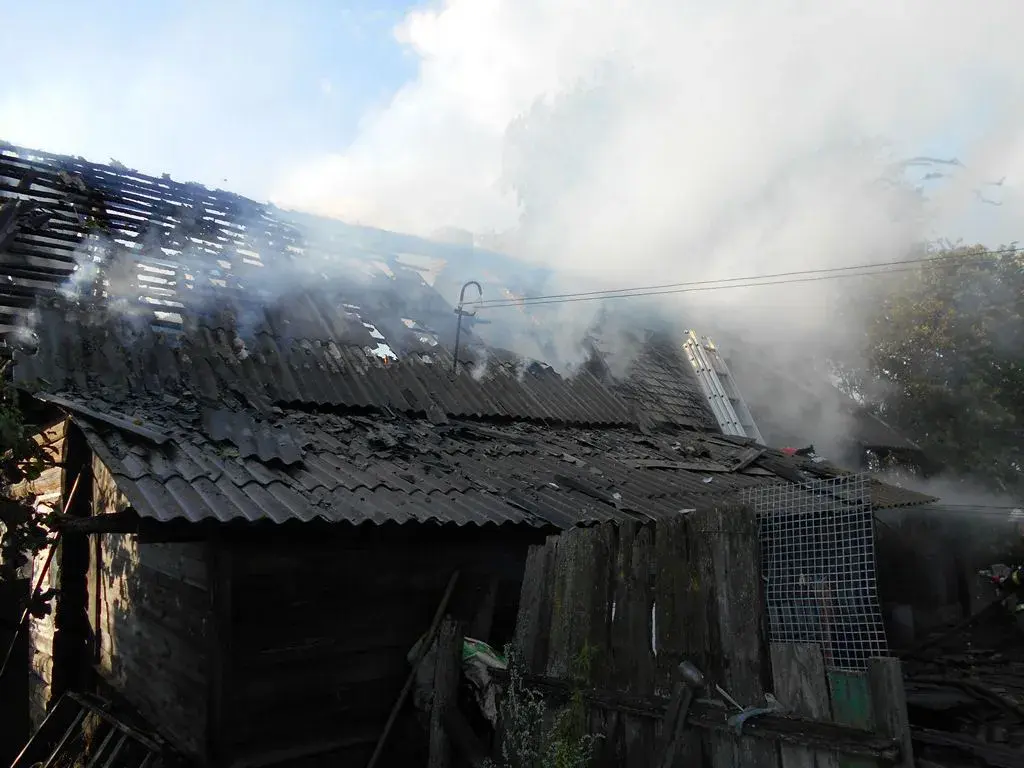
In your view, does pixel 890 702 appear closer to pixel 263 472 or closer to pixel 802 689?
pixel 802 689

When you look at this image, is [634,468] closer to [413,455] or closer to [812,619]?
[413,455]

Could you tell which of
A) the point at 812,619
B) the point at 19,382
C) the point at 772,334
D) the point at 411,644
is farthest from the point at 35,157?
the point at 772,334

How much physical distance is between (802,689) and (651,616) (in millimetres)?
885

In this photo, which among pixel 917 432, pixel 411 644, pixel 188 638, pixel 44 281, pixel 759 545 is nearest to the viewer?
pixel 759 545

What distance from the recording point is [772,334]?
16.6 m

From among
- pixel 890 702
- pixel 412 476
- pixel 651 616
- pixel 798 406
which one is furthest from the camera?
pixel 798 406

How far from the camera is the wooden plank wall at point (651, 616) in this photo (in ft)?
9.73

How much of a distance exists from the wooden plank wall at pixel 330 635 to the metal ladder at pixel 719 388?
7.67 metres

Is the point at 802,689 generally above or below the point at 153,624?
above

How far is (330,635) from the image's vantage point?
4934 mm

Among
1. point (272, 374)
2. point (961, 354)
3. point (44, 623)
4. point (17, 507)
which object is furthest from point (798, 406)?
point (17, 507)

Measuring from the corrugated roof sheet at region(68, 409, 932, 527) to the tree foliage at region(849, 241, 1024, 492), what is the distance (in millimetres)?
11026

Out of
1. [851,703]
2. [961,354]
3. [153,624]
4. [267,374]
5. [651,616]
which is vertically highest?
[961,354]

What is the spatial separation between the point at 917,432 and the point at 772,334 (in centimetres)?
599
